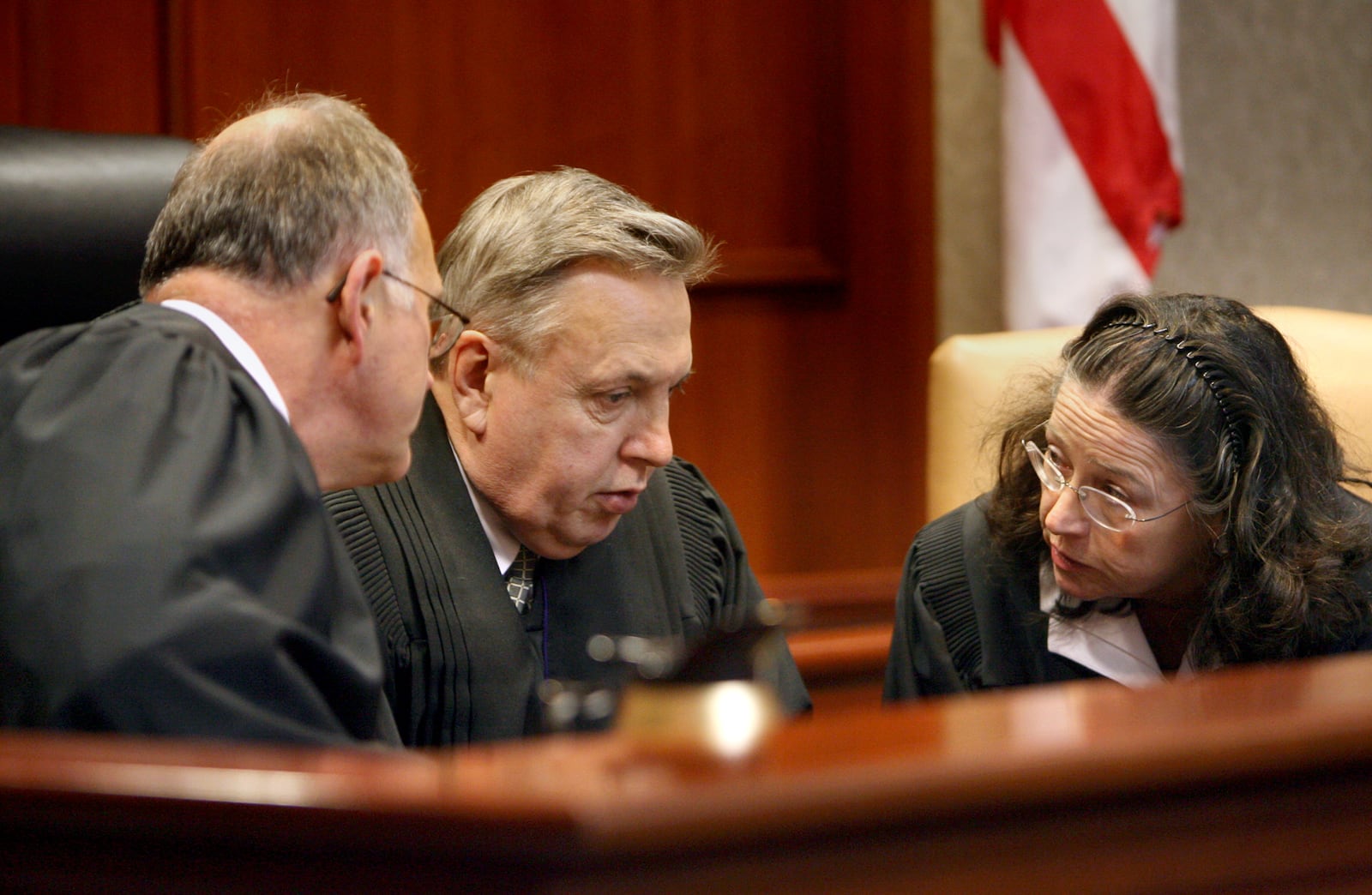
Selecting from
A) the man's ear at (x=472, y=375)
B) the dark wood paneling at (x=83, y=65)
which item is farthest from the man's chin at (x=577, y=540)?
the dark wood paneling at (x=83, y=65)

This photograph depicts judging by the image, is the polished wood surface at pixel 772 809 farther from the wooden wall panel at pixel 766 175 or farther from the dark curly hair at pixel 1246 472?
the wooden wall panel at pixel 766 175

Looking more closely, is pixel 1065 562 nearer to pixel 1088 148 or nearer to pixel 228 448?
pixel 228 448

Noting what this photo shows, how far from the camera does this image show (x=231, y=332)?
3.94 feet

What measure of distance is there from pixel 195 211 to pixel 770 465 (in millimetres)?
1843

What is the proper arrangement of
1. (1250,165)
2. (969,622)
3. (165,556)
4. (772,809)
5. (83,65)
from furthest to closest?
1. (1250,165)
2. (83,65)
3. (969,622)
4. (165,556)
5. (772,809)

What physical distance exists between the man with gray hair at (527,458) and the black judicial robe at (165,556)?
1.42 feet

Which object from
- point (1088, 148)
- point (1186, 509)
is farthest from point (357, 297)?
point (1088, 148)

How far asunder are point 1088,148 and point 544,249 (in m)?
1.36

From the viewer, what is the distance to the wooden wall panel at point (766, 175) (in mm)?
2729

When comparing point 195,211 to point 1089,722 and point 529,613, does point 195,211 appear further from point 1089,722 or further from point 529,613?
point 1089,722

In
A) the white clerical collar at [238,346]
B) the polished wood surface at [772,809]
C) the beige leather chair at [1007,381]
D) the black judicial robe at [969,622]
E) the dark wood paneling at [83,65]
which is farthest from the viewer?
the dark wood paneling at [83,65]

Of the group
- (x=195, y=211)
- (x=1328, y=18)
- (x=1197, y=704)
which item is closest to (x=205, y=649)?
(x=195, y=211)

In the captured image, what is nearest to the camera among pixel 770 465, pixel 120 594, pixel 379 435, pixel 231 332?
pixel 120 594

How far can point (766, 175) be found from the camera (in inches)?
115
